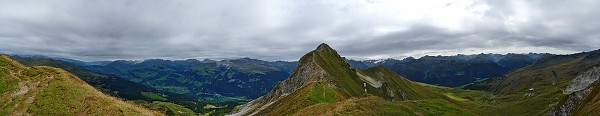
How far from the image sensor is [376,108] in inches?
3226

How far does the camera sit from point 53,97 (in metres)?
61.7

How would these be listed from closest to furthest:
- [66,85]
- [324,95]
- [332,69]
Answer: [66,85] → [324,95] → [332,69]

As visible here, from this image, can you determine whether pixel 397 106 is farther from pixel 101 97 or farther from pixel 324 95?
pixel 101 97

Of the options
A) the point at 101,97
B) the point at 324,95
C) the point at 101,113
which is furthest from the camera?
the point at 324,95

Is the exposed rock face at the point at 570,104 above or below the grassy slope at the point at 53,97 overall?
below

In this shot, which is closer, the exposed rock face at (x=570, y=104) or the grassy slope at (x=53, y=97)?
the grassy slope at (x=53, y=97)

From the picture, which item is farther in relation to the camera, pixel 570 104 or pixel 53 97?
pixel 570 104

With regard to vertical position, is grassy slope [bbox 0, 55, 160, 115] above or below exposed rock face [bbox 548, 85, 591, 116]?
above

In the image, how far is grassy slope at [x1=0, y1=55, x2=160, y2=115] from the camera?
56625 millimetres

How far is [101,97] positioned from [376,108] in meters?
53.6

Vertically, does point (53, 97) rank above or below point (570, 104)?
above

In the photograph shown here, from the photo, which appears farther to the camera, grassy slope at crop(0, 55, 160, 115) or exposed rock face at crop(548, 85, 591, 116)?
exposed rock face at crop(548, 85, 591, 116)

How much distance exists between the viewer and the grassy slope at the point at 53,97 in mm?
56625

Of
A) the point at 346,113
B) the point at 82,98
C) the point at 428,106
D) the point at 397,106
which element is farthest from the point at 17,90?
the point at 428,106
